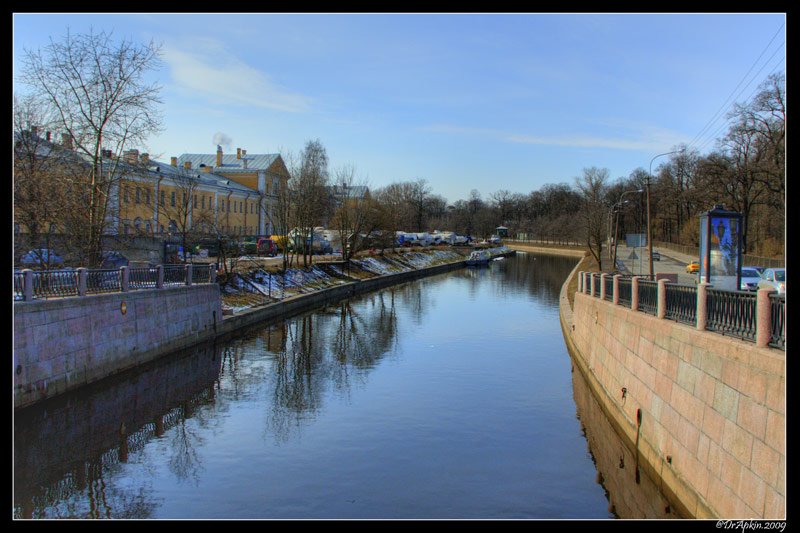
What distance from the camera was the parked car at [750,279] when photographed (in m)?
28.0

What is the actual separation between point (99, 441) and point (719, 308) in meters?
11.8

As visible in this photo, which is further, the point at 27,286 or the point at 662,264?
the point at 662,264

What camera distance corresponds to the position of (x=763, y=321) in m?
8.44

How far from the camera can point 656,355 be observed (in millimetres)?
12578

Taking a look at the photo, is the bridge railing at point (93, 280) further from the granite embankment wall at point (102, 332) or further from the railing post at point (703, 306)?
the railing post at point (703, 306)

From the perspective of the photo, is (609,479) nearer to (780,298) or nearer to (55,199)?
(780,298)

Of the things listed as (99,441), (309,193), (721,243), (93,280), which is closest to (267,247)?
(309,193)

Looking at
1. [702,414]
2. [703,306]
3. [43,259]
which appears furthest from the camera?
[43,259]

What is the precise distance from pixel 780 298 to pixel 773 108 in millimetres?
46488

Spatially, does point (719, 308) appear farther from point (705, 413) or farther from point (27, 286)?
point (27, 286)

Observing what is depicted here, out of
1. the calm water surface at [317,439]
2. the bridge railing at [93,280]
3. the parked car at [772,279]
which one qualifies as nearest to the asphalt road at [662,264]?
the parked car at [772,279]

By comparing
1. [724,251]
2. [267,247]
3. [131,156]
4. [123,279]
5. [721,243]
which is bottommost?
[123,279]
